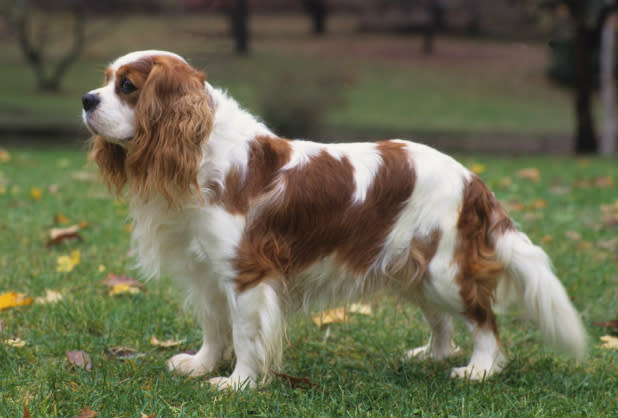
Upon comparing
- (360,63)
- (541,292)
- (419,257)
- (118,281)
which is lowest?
(360,63)

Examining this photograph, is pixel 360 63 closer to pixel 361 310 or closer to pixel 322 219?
pixel 361 310

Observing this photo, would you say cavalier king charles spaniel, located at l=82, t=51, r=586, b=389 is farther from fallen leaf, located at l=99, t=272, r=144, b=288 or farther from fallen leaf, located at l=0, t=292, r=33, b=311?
fallen leaf, located at l=99, t=272, r=144, b=288

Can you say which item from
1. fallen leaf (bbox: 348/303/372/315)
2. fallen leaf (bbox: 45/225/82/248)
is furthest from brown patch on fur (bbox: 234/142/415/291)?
fallen leaf (bbox: 45/225/82/248)

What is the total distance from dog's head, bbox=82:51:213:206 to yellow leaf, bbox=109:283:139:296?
135cm

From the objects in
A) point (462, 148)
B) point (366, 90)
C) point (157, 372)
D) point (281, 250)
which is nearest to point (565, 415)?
point (281, 250)

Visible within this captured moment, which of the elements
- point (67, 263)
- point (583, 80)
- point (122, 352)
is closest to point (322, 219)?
point (122, 352)

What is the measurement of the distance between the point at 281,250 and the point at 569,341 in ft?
4.72

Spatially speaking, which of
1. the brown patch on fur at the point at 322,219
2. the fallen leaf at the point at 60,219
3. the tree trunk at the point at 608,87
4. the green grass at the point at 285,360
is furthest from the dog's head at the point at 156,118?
the tree trunk at the point at 608,87

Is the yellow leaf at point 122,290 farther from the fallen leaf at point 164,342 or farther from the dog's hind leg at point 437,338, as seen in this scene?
the dog's hind leg at point 437,338

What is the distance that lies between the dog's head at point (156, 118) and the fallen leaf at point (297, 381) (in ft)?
2.97

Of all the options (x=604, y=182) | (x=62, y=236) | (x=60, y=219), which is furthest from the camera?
(x=604, y=182)

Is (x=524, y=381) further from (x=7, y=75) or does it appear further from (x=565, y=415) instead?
(x=7, y=75)

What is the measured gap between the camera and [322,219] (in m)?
2.95

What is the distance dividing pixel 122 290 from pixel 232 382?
1.34 m
